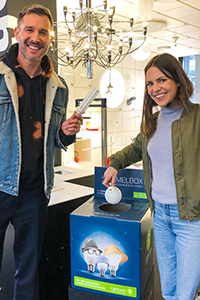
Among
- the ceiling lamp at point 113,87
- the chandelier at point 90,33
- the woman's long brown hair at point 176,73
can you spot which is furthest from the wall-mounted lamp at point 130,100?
the woman's long brown hair at point 176,73

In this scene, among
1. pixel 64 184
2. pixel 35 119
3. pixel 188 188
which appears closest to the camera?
pixel 188 188

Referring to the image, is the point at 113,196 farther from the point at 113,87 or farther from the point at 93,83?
the point at 113,87

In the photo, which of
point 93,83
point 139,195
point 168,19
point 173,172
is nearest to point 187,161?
point 173,172

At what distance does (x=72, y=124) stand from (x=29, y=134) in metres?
0.21

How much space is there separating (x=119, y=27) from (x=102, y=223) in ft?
15.6

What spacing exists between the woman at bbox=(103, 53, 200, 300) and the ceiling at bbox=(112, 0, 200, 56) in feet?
10.3

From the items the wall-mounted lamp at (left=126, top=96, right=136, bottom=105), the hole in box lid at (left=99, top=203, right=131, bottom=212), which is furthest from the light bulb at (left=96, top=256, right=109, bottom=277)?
the wall-mounted lamp at (left=126, top=96, right=136, bottom=105)

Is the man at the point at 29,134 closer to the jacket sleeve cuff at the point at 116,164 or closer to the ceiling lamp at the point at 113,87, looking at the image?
the jacket sleeve cuff at the point at 116,164

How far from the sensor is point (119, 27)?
5191 millimetres

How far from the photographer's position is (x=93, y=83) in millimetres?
6465

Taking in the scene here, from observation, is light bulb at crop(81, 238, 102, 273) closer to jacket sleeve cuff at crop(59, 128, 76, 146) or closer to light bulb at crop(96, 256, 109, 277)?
light bulb at crop(96, 256, 109, 277)

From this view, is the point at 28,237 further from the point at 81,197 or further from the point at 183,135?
the point at 183,135

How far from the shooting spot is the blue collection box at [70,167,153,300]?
1181 mm

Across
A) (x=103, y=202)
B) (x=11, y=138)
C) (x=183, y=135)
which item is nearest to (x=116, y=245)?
(x=103, y=202)
